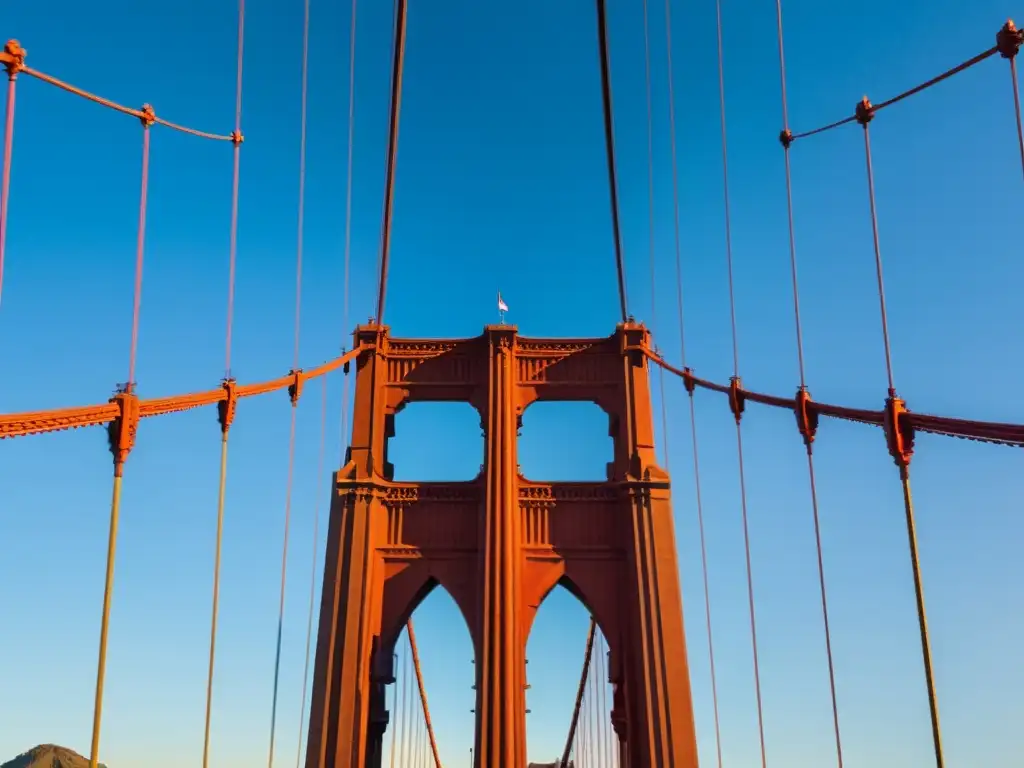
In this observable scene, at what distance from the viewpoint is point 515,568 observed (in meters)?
20.7

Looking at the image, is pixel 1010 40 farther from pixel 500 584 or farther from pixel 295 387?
pixel 500 584

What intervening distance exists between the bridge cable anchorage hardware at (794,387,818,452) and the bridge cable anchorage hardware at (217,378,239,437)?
261 inches

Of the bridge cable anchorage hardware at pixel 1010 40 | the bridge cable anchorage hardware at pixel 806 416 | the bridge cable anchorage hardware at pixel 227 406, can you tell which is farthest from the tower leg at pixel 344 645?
the bridge cable anchorage hardware at pixel 1010 40

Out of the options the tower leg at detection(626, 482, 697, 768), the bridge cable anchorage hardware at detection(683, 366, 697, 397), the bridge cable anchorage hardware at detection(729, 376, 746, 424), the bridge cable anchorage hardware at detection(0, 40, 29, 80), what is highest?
the bridge cable anchorage hardware at detection(683, 366, 697, 397)

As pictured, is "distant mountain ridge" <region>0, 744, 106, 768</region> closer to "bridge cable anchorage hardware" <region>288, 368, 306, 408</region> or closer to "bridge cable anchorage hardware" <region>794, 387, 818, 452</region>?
"bridge cable anchorage hardware" <region>288, 368, 306, 408</region>

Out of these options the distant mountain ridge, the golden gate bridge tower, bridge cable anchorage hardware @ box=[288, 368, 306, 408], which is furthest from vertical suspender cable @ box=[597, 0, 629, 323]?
the distant mountain ridge

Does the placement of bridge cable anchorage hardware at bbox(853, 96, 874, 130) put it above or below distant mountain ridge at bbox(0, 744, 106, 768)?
above

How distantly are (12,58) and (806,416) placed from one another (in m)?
8.67

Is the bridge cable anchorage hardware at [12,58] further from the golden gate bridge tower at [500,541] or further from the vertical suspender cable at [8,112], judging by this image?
the golden gate bridge tower at [500,541]

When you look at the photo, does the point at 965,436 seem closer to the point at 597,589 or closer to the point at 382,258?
the point at 597,589

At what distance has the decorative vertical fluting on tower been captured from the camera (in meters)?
19.2

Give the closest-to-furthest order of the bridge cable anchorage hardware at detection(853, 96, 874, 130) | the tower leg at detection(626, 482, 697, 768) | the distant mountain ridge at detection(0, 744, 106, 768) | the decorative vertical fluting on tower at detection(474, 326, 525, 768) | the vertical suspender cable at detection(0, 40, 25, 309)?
1. the vertical suspender cable at detection(0, 40, 25, 309)
2. the bridge cable anchorage hardware at detection(853, 96, 874, 130)
3. the tower leg at detection(626, 482, 697, 768)
4. the decorative vertical fluting on tower at detection(474, 326, 525, 768)
5. the distant mountain ridge at detection(0, 744, 106, 768)

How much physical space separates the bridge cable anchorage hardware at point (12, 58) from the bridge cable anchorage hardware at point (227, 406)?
17.6 ft

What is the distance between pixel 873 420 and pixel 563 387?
12.9 m
